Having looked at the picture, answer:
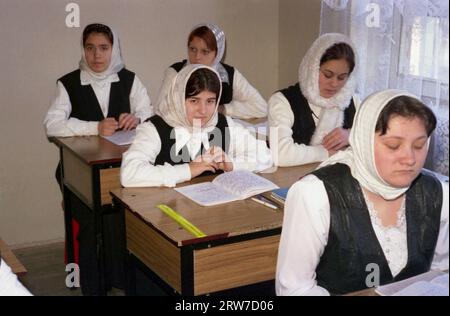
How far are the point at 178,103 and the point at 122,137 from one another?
0.73m

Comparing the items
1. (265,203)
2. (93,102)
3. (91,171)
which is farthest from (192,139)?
(93,102)

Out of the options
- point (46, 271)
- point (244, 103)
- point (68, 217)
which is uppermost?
point (244, 103)

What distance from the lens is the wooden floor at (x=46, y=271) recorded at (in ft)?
11.4

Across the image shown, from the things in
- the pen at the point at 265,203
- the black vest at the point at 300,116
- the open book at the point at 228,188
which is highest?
the black vest at the point at 300,116

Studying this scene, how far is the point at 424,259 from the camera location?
183 cm

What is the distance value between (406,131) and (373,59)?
1924 mm

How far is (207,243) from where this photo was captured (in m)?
2.08

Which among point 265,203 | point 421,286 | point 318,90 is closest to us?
point 421,286

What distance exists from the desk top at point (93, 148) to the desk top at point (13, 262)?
0.75 m

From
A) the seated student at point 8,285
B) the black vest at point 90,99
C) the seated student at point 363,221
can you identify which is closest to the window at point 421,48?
the seated student at point 363,221

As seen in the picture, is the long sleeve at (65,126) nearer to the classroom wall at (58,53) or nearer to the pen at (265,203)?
the classroom wall at (58,53)

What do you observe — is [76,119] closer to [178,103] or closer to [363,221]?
[178,103]
